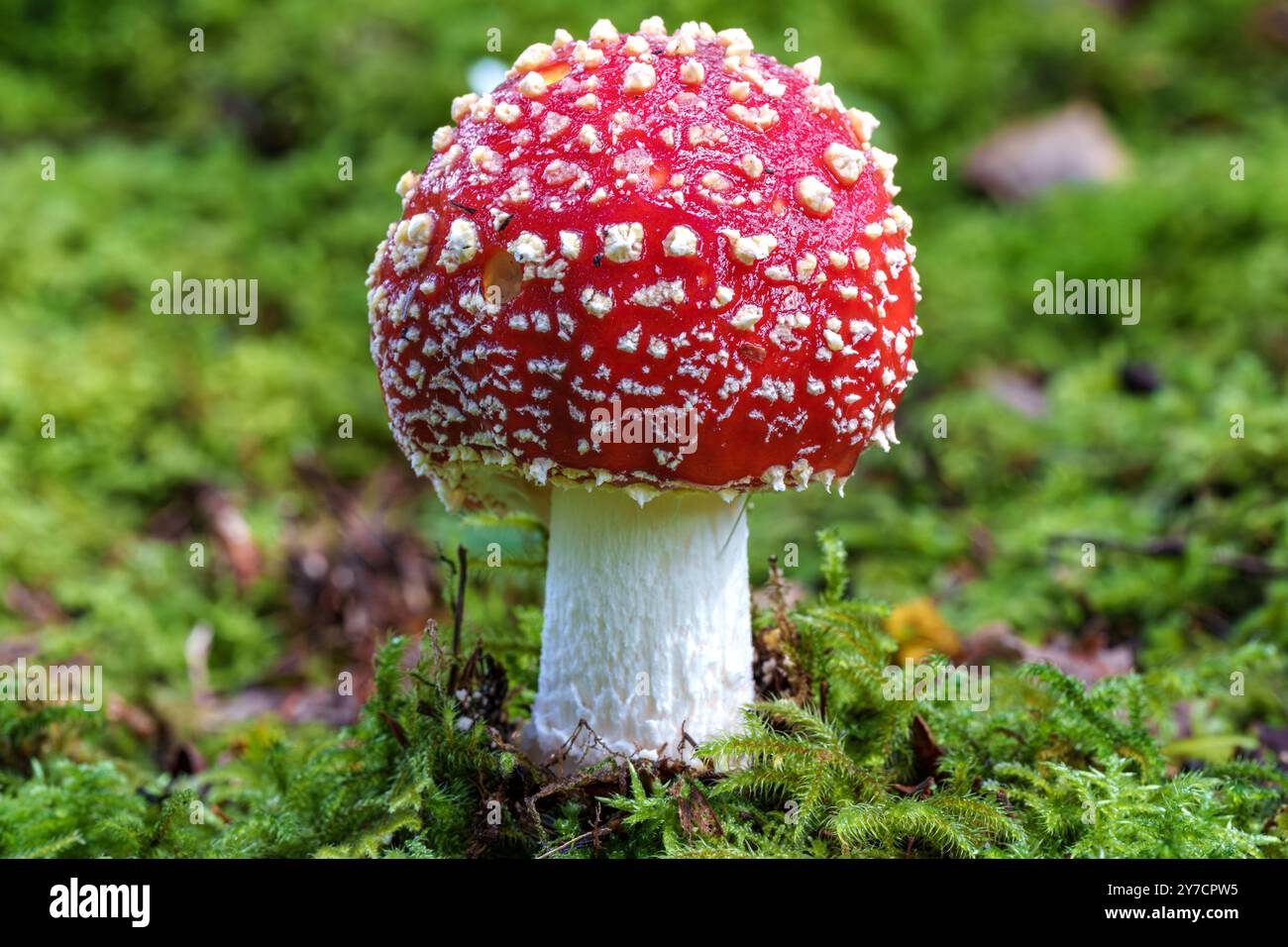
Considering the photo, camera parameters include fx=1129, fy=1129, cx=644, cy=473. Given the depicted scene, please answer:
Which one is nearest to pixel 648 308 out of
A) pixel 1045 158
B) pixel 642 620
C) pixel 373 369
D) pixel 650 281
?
pixel 650 281

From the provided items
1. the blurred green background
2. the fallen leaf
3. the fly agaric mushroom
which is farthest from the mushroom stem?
the fallen leaf

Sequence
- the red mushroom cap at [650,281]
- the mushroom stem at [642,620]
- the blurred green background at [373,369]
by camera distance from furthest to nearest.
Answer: the blurred green background at [373,369]
the mushroom stem at [642,620]
the red mushroom cap at [650,281]

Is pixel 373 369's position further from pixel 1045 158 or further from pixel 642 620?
pixel 1045 158

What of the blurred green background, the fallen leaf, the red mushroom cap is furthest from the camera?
the fallen leaf

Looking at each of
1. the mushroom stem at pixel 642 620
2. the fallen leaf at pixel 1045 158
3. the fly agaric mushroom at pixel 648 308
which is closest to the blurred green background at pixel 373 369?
the fallen leaf at pixel 1045 158

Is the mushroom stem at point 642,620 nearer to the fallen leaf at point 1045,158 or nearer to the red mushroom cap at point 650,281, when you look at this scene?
the red mushroom cap at point 650,281

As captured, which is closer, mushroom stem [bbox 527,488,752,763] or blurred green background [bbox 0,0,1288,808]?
mushroom stem [bbox 527,488,752,763]

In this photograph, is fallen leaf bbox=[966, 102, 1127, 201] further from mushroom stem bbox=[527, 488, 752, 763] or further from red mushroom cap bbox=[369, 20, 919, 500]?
mushroom stem bbox=[527, 488, 752, 763]
